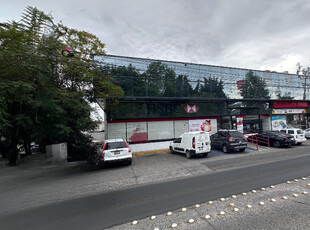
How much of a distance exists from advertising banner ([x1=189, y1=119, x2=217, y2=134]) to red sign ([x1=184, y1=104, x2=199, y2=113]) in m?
1.18

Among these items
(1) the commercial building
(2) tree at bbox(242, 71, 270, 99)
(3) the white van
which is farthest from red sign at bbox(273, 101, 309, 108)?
(3) the white van

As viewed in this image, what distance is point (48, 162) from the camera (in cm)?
1282

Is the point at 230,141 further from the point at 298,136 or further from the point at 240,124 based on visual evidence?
the point at 240,124

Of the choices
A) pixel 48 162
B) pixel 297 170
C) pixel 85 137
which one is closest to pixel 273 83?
pixel 297 170

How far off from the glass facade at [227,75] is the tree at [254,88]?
62cm

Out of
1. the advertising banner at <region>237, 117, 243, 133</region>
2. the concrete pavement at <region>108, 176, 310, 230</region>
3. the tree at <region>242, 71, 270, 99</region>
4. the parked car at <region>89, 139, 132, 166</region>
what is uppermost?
the tree at <region>242, 71, 270, 99</region>

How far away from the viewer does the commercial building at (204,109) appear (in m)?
16.6

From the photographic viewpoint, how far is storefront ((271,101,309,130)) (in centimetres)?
2234

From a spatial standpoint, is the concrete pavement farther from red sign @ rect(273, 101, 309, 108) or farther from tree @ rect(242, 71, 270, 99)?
red sign @ rect(273, 101, 309, 108)

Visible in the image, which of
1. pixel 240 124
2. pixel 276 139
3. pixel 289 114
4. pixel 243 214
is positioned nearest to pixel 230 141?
pixel 276 139

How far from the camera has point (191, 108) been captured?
18.8m

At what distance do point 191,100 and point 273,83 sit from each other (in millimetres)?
13169

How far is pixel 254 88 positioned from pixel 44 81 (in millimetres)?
22747

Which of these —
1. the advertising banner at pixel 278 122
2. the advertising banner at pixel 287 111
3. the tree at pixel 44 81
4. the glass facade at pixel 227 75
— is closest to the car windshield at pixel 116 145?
the tree at pixel 44 81
